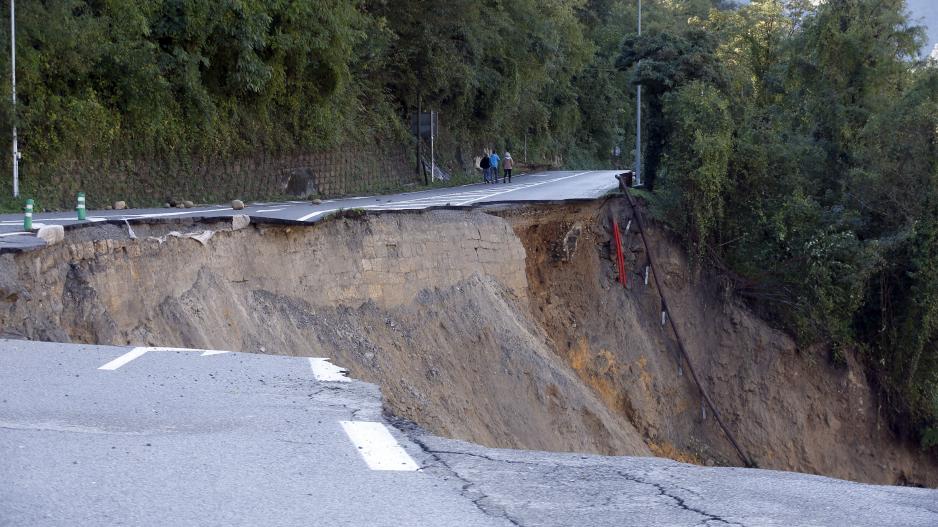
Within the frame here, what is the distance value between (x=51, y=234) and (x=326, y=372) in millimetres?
6222

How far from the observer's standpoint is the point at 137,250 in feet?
46.6

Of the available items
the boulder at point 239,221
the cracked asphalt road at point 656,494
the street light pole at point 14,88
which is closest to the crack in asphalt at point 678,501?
the cracked asphalt road at point 656,494

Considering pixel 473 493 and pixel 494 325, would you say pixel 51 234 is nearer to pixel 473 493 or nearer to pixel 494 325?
pixel 473 493

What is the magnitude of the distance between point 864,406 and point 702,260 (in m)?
5.60

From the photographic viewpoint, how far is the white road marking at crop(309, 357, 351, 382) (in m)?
8.36

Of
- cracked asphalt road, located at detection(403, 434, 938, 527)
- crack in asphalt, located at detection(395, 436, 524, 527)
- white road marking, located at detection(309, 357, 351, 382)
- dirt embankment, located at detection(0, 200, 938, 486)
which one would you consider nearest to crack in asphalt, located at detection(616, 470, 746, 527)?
cracked asphalt road, located at detection(403, 434, 938, 527)

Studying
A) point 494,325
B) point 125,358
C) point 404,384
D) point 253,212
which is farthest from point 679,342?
point 125,358

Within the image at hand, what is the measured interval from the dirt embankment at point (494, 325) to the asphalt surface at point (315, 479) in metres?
5.25

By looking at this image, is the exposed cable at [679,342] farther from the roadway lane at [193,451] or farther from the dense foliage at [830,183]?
the roadway lane at [193,451]

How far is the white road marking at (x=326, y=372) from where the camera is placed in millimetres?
8359

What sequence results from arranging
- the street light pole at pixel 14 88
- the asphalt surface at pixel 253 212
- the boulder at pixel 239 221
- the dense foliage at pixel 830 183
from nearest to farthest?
the asphalt surface at pixel 253 212 → the boulder at pixel 239 221 → the street light pole at pixel 14 88 → the dense foliage at pixel 830 183

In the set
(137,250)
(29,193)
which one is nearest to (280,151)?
(29,193)

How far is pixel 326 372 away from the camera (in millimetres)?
8719

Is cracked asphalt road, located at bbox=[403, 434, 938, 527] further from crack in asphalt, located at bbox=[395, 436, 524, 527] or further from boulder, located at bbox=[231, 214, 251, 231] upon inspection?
boulder, located at bbox=[231, 214, 251, 231]
